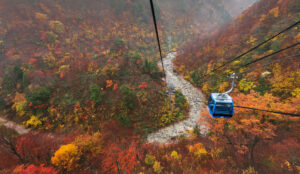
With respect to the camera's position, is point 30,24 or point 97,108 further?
point 30,24

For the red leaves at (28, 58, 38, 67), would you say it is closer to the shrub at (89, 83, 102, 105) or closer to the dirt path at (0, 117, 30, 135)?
the dirt path at (0, 117, 30, 135)

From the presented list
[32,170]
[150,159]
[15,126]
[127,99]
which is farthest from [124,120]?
[15,126]

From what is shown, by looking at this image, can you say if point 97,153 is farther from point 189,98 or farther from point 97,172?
point 189,98

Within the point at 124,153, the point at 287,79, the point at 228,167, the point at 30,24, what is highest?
the point at 30,24

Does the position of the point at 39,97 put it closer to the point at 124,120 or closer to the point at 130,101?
the point at 124,120

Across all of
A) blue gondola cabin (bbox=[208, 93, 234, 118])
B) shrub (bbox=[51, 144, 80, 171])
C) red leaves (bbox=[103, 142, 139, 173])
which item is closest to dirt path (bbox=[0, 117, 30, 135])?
shrub (bbox=[51, 144, 80, 171])

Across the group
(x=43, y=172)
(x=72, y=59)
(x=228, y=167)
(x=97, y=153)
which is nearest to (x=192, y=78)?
(x=228, y=167)

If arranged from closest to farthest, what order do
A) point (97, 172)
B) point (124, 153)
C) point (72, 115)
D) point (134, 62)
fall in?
point (97, 172)
point (124, 153)
point (72, 115)
point (134, 62)
